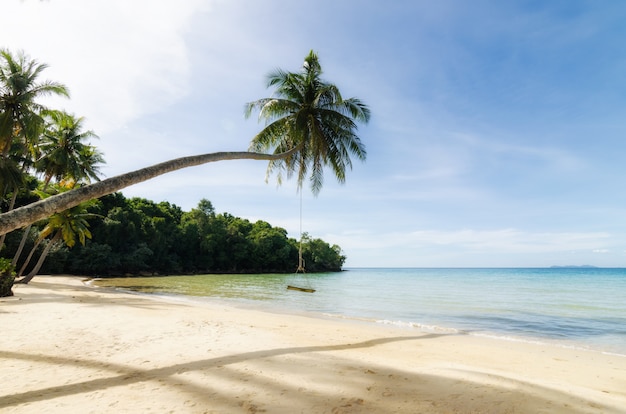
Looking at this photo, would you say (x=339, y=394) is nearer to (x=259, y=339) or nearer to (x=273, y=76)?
(x=259, y=339)

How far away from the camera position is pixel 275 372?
477cm

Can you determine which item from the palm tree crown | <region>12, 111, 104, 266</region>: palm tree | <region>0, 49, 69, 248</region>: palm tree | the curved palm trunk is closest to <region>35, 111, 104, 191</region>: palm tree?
<region>12, 111, 104, 266</region>: palm tree

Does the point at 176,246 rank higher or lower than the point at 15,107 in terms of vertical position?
lower

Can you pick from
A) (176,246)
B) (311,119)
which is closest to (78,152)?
(311,119)

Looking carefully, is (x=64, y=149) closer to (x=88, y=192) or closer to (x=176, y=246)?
(x=88, y=192)

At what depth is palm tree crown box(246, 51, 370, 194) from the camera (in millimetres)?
14688

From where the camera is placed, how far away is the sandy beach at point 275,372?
3732mm

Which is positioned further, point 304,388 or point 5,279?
point 5,279

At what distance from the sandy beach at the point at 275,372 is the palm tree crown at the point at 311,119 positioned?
8880 mm

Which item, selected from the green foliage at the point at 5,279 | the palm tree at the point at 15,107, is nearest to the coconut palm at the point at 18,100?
the palm tree at the point at 15,107

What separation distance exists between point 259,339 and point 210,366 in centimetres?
212

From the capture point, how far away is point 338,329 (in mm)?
9492

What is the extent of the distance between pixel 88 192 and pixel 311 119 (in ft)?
35.1

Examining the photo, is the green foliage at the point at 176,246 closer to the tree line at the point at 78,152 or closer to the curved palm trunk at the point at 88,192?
the tree line at the point at 78,152
